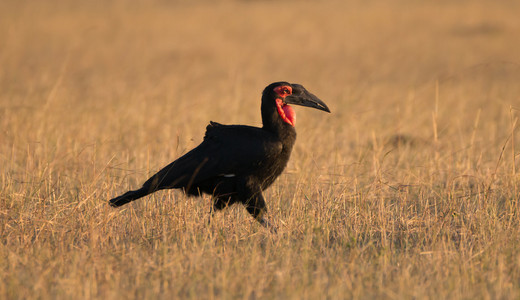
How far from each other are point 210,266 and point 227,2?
21.1 m

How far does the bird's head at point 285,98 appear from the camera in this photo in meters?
5.31

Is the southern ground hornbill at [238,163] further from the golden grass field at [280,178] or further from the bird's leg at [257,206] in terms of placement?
the golden grass field at [280,178]

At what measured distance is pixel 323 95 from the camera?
41.5 ft

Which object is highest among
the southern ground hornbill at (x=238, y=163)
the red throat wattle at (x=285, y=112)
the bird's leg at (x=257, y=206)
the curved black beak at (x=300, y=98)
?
the curved black beak at (x=300, y=98)

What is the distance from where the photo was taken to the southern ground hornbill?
5039 mm

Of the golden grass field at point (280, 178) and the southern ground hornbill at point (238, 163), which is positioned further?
the southern ground hornbill at point (238, 163)

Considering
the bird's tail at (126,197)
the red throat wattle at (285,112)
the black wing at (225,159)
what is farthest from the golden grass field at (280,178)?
the red throat wattle at (285,112)

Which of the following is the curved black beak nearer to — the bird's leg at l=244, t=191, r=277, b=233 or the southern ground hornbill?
the southern ground hornbill

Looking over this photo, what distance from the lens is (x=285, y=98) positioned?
212 inches

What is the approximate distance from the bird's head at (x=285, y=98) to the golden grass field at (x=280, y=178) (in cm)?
68

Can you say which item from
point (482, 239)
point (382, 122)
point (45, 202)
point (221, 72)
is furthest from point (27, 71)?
point (482, 239)

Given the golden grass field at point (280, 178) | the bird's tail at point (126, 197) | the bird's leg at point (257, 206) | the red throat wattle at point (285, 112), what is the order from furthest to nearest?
1. the red throat wattle at point (285, 112)
2. the bird's leg at point (257, 206)
3. the bird's tail at point (126, 197)
4. the golden grass field at point (280, 178)

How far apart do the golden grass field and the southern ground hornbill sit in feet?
0.70

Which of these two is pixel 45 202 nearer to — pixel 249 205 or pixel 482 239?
pixel 249 205
